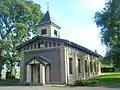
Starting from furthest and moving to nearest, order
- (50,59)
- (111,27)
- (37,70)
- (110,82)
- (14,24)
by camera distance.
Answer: (14,24) → (111,27) → (37,70) → (50,59) → (110,82)

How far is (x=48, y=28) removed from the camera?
101ft

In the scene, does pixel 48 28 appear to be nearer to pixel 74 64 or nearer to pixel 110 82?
pixel 74 64

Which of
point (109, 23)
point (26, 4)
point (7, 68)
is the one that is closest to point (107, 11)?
point (109, 23)

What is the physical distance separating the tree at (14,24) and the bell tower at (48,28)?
8338 mm

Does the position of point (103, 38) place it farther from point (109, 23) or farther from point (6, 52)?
point (6, 52)

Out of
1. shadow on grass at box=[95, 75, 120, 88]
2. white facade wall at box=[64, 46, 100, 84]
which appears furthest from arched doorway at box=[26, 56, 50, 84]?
shadow on grass at box=[95, 75, 120, 88]

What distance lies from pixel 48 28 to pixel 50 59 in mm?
5876

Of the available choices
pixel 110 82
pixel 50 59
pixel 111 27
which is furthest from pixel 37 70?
pixel 111 27

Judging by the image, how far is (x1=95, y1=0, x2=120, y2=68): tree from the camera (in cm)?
3192

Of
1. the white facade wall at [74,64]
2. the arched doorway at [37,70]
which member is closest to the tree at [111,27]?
the white facade wall at [74,64]

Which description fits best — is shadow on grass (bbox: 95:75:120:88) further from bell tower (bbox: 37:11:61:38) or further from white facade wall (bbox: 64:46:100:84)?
bell tower (bbox: 37:11:61:38)

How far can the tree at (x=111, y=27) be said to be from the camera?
105ft

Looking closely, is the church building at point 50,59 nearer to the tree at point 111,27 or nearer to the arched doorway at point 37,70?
the arched doorway at point 37,70

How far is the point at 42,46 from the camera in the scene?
27703 mm
